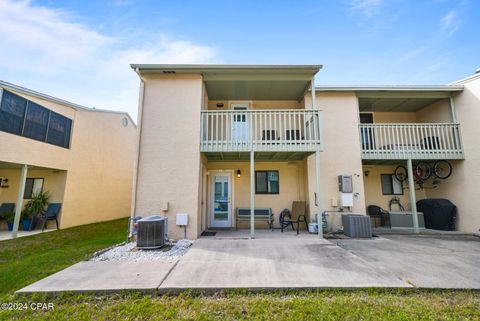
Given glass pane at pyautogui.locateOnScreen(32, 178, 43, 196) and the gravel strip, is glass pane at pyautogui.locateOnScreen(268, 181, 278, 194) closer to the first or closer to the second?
the gravel strip

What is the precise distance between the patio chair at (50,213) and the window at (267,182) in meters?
8.81

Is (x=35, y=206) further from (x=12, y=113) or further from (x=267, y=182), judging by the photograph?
(x=267, y=182)

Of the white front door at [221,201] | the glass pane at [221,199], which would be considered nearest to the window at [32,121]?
the white front door at [221,201]

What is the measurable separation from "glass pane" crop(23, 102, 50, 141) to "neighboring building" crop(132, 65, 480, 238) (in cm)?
518

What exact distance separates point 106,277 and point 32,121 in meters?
8.38

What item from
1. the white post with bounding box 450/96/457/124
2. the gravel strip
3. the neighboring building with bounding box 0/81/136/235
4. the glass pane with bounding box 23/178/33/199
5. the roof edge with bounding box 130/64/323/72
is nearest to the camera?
the gravel strip

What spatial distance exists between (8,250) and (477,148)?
1559 cm

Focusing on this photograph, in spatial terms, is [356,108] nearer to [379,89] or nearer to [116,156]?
[379,89]

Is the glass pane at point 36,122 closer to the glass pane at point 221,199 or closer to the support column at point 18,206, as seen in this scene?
the support column at point 18,206

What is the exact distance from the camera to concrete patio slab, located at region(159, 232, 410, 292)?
10.7 feet

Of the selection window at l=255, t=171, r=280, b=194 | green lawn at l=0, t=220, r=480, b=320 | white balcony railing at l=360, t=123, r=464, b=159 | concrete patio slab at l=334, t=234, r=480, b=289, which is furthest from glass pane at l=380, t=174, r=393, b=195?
green lawn at l=0, t=220, r=480, b=320

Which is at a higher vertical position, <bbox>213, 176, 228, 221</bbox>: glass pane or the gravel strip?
<bbox>213, 176, 228, 221</bbox>: glass pane

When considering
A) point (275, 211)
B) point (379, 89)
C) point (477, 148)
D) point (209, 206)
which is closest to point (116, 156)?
point (209, 206)

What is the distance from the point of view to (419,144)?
794 centimetres
